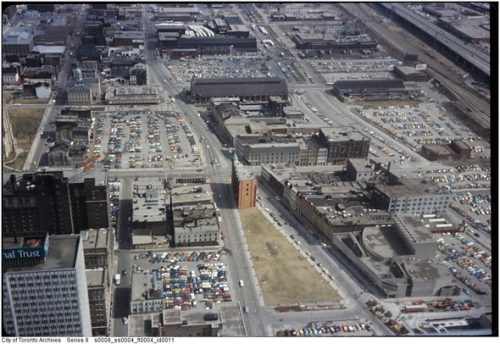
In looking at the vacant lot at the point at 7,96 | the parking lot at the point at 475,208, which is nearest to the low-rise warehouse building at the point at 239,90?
the vacant lot at the point at 7,96

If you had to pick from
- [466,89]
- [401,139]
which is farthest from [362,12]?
[401,139]

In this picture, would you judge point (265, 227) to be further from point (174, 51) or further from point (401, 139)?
point (174, 51)

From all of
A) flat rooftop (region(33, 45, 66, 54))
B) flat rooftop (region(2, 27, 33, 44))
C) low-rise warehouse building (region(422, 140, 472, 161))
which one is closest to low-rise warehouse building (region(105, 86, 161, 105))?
flat rooftop (region(33, 45, 66, 54))

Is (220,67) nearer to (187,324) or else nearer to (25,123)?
(25,123)

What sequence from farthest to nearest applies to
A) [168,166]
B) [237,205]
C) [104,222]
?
[168,166] → [237,205] → [104,222]

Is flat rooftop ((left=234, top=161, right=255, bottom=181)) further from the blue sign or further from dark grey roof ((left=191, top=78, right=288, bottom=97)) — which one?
the blue sign

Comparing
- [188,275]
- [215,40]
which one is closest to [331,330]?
[188,275]

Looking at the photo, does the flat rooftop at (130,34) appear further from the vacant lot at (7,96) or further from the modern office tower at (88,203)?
the modern office tower at (88,203)
